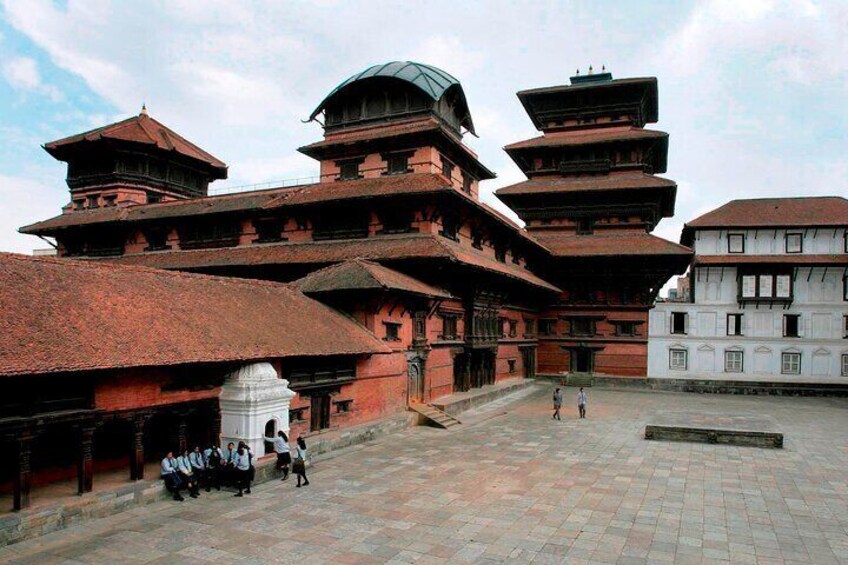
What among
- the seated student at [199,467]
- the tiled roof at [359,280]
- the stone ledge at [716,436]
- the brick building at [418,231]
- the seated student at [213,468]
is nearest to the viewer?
the seated student at [199,467]

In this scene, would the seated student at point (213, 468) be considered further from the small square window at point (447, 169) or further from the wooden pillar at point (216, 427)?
the small square window at point (447, 169)

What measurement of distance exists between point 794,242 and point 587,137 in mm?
15705

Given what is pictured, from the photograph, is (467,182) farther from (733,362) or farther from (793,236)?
(793,236)

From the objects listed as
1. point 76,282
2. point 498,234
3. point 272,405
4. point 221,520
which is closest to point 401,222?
point 498,234

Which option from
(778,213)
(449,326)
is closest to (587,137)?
(778,213)

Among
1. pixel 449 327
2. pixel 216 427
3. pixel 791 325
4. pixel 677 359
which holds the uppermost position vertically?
pixel 791 325

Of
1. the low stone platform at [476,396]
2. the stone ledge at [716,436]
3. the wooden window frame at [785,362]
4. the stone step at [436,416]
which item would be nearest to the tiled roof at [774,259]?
the wooden window frame at [785,362]

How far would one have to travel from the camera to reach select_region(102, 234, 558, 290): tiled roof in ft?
81.0

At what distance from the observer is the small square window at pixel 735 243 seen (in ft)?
138

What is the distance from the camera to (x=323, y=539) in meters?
11.2

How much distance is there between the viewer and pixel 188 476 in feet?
44.5

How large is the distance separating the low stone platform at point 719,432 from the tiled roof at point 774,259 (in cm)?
2040

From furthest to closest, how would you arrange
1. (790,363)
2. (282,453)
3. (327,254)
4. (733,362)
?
(733,362) → (790,363) → (327,254) → (282,453)

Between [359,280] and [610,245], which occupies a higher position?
[610,245]
